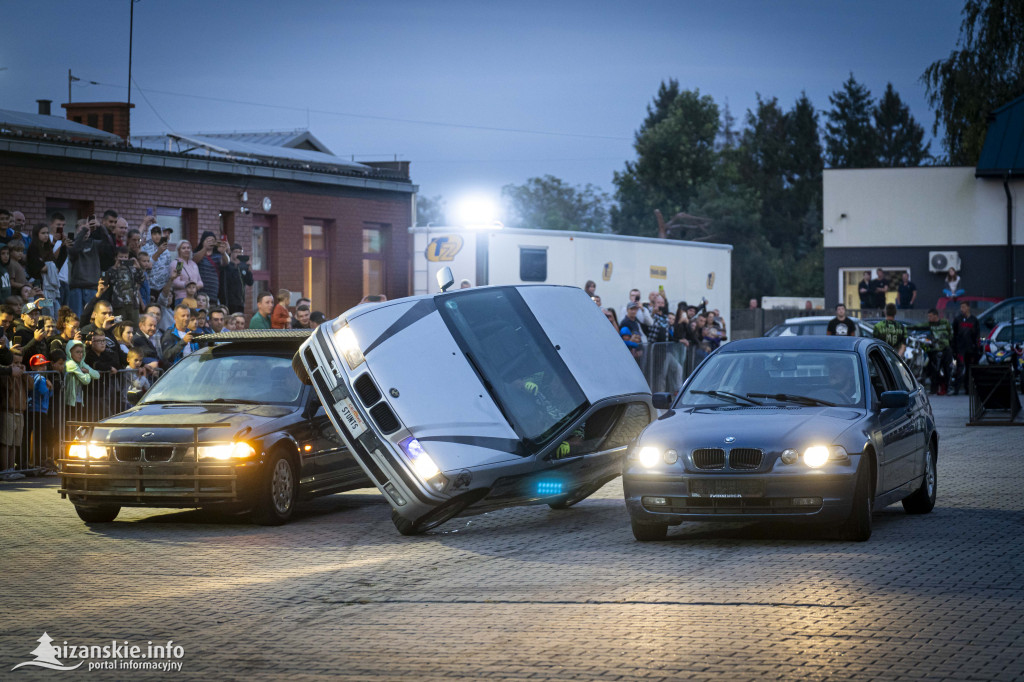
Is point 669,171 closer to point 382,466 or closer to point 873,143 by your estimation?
point 873,143

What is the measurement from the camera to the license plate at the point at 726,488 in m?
10.0

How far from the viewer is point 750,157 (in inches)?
4749

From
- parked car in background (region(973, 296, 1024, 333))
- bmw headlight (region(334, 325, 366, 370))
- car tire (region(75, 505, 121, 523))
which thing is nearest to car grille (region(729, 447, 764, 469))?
bmw headlight (region(334, 325, 366, 370))

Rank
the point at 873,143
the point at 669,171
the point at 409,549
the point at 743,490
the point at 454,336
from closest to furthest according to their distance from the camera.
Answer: the point at 743,490 → the point at 409,549 → the point at 454,336 → the point at 669,171 → the point at 873,143

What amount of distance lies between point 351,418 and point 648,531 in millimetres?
2620

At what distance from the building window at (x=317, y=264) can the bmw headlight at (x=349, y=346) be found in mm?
19772

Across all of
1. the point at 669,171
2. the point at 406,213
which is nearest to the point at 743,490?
the point at 406,213

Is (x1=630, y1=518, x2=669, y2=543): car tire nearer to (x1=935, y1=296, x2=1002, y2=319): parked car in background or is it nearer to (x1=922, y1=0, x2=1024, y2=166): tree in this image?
(x1=935, y1=296, x2=1002, y2=319): parked car in background

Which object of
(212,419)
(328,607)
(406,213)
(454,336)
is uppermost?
(406,213)

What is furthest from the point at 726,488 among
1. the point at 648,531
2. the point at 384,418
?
the point at 384,418

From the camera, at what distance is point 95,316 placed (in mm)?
17203

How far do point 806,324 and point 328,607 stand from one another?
2087 centimetres

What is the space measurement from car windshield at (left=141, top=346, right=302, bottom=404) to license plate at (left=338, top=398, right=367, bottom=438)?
1.73 m

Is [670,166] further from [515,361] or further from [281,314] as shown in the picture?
[515,361]
